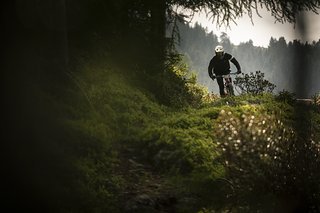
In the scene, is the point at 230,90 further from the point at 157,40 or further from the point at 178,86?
the point at 157,40

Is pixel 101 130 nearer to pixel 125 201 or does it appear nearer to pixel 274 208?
pixel 125 201

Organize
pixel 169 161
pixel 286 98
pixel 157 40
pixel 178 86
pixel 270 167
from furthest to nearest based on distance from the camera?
pixel 178 86 → pixel 286 98 → pixel 157 40 → pixel 169 161 → pixel 270 167

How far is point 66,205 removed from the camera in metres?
5.44

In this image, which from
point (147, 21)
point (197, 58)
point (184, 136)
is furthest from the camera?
point (197, 58)

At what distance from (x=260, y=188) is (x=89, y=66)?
A: 7146mm

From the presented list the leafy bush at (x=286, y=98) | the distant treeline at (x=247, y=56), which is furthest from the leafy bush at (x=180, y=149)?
the distant treeline at (x=247, y=56)

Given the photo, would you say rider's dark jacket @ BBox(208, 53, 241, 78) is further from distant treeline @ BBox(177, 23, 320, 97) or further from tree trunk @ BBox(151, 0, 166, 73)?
distant treeline @ BBox(177, 23, 320, 97)

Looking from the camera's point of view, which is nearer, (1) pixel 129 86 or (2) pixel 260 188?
(2) pixel 260 188

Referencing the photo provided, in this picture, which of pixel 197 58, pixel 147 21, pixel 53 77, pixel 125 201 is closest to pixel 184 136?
pixel 125 201

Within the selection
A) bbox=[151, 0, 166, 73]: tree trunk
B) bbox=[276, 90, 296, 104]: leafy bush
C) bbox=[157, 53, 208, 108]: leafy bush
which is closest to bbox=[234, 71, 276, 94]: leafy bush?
bbox=[157, 53, 208, 108]: leafy bush

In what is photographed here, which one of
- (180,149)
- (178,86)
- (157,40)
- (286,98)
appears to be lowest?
(180,149)

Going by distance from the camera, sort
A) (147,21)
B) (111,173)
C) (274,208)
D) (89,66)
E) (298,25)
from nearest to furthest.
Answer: (298,25), (274,208), (111,173), (89,66), (147,21)

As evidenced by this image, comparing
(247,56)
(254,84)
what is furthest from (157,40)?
(247,56)


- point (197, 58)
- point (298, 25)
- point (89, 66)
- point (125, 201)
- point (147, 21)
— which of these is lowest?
point (125, 201)
